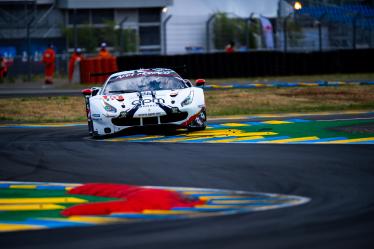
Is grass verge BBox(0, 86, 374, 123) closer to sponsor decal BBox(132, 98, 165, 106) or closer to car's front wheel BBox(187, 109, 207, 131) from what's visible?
car's front wheel BBox(187, 109, 207, 131)

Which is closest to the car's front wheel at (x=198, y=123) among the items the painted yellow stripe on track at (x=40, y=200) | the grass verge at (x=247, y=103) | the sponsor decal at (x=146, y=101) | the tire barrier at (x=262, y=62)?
the sponsor decal at (x=146, y=101)

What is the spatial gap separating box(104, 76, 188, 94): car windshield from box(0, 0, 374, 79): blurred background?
43.3ft

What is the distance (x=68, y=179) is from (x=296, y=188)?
257 cm

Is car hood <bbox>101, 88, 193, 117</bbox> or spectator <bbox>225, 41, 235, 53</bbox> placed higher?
spectator <bbox>225, 41, 235, 53</bbox>

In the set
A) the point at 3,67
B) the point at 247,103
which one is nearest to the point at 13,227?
the point at 247,103

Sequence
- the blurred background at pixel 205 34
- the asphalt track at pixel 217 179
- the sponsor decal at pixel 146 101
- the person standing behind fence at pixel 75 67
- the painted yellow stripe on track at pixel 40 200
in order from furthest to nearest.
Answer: the person standing behind fence at pixel 75 67 → the blurred background at pixel 205 34 → the sponsor decal at pixel 146 101 → the painted yellow stripe on track at pixel 40 200 → the asphalt track at pixel 217 179

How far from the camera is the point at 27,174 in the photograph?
9141 mm

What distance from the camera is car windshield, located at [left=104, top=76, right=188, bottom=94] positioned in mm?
13234

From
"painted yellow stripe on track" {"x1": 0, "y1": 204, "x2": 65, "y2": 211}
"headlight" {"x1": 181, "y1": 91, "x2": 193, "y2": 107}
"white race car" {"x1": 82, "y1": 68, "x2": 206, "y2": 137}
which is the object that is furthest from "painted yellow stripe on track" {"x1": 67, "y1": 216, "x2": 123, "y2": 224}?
"headlight" {"x1": 181, "y1": 91, "x2": 193, "y2": 107}

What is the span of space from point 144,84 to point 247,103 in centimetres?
701

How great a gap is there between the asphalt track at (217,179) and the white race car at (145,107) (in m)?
0.54

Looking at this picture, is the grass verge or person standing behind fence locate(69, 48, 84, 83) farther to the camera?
person standing behind fence locate(69, 48, 84, 83)

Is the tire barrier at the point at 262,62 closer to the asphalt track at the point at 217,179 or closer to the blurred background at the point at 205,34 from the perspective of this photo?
the blurred background at the point at 205,34

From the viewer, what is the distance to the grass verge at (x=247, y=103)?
59.4ft
